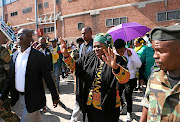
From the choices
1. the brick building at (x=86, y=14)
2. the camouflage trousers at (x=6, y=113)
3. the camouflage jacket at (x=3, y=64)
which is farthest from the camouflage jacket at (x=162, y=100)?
the brick building at (x=86, y=14)

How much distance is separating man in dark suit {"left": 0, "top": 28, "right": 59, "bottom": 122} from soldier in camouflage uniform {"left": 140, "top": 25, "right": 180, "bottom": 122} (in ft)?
6.26

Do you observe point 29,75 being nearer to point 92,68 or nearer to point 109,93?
point 92,68

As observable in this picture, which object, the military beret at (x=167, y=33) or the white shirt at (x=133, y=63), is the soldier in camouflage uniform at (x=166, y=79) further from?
the white shirt at (x=133, y=63)

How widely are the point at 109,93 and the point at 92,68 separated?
1.58 ft

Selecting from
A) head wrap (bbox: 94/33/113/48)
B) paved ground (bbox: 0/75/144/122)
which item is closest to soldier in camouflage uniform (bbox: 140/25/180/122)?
head wrap (bbox: 94/33/113/48)

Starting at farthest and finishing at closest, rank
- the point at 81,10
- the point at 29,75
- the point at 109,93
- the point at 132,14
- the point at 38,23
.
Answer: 1. the point at 38,23
2. the point at 81,10
3. the point at 132,14
4. the point at 29,75
5. the point at 109,93

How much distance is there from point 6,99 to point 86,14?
17.3 m

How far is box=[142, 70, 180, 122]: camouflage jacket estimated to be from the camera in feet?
3.92

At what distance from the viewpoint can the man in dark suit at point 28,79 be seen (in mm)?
2586

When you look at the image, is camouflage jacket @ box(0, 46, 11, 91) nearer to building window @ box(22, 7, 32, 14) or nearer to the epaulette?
the epaulette

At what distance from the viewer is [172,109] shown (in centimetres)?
121

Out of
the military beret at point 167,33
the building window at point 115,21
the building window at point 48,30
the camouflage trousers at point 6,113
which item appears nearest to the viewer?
the military beret at point 167,33

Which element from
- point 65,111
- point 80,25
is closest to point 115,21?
point 80,25

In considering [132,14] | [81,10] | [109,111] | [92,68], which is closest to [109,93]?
[109,111]
